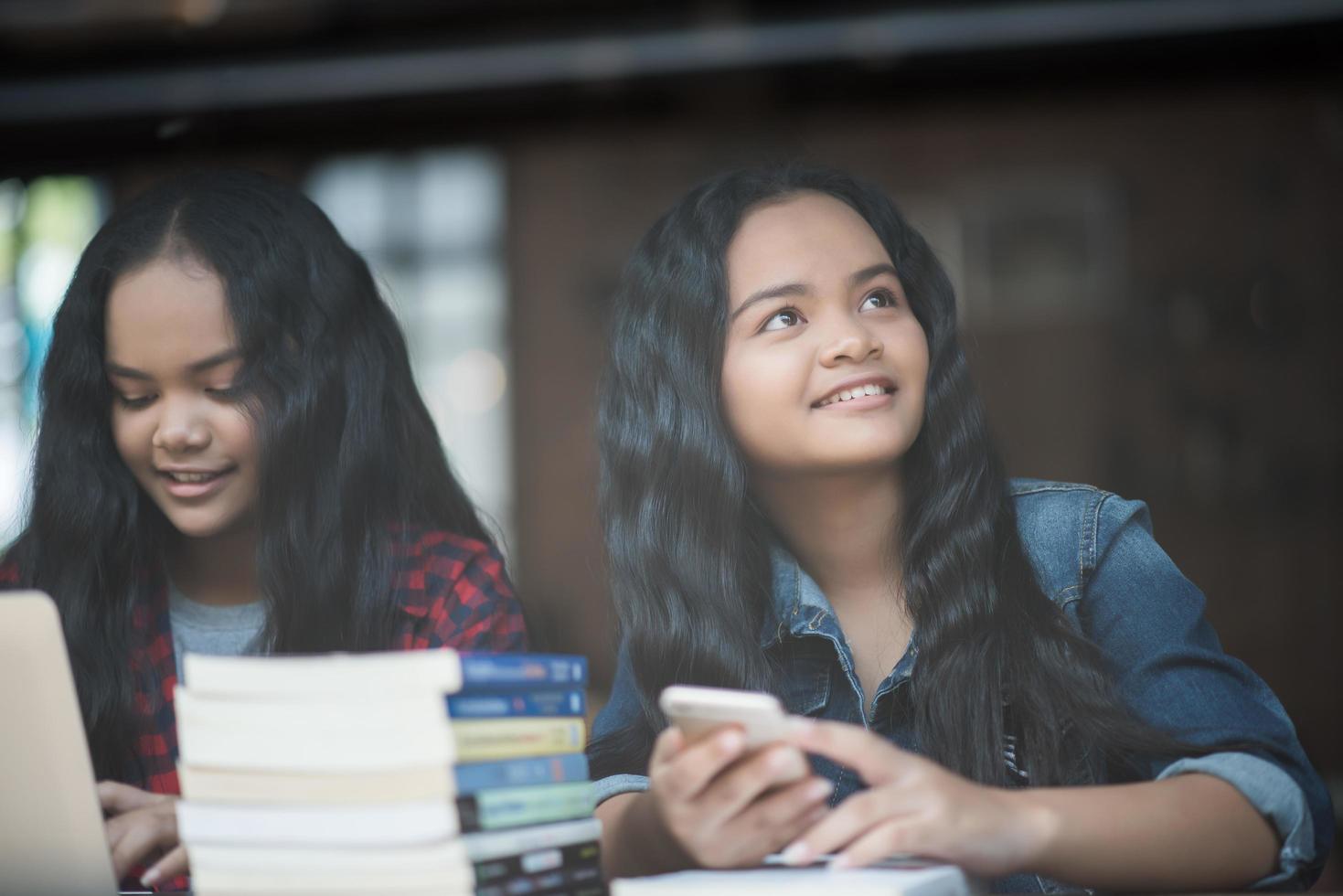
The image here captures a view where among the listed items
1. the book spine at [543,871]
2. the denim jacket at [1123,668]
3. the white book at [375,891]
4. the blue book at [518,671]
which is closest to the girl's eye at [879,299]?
the denim jacket at [1123,668]

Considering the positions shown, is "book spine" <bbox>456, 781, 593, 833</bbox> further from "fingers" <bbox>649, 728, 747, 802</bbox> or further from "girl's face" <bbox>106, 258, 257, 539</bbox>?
"girl's face" <bbox>106, 258, 257, 539</bbox>

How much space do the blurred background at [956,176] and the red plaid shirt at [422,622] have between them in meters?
3.04

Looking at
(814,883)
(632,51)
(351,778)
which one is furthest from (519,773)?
(632,51)

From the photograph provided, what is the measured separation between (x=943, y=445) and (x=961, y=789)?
0.45m

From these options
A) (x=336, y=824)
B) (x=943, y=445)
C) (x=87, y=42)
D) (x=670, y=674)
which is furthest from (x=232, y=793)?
(x=87, y=42)

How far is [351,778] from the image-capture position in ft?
3.11

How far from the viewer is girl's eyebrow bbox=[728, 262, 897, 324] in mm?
1316

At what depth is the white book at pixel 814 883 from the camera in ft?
2.91

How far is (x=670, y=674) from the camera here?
1.33 m

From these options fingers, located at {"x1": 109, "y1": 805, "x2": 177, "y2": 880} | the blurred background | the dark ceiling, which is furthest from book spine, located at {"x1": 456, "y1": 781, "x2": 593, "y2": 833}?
the dark ceiling

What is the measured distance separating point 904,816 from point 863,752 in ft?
0.17

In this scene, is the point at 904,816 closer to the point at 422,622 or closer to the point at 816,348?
the point at 816,348

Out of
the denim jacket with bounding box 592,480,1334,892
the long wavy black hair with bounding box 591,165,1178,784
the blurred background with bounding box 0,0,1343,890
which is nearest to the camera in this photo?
the denim jacket with bounding box 592,480,1334,892

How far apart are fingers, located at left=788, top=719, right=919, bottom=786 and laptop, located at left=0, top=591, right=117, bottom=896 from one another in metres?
0.54
